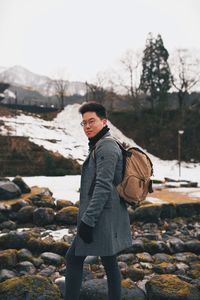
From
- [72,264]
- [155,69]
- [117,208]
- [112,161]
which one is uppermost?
[155,69]

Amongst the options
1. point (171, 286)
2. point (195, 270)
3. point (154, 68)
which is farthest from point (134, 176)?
point (154, 68)

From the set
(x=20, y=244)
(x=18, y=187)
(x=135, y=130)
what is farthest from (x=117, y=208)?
(x=135, y=130)

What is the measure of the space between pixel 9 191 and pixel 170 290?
28.5ft

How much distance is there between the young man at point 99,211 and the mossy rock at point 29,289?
104 cm

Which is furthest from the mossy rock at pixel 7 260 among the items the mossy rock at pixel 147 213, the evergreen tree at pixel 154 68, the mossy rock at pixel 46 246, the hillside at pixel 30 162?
the evergreen tree at pixel 154 68

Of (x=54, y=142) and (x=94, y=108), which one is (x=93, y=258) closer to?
(x=94, y=108)

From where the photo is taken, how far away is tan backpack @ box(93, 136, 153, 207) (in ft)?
9.94

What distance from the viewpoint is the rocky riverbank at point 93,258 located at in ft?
13.5

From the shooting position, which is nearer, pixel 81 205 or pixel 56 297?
pixel 81 205

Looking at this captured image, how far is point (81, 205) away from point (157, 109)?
129 feet

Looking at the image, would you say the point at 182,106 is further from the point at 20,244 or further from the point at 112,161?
the point at 112,161

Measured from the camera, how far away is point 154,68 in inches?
1795

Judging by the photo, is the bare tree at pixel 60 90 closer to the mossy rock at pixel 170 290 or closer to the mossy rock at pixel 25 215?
the mossy rock at pixel 25 215

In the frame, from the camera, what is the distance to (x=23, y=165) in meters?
21.4
